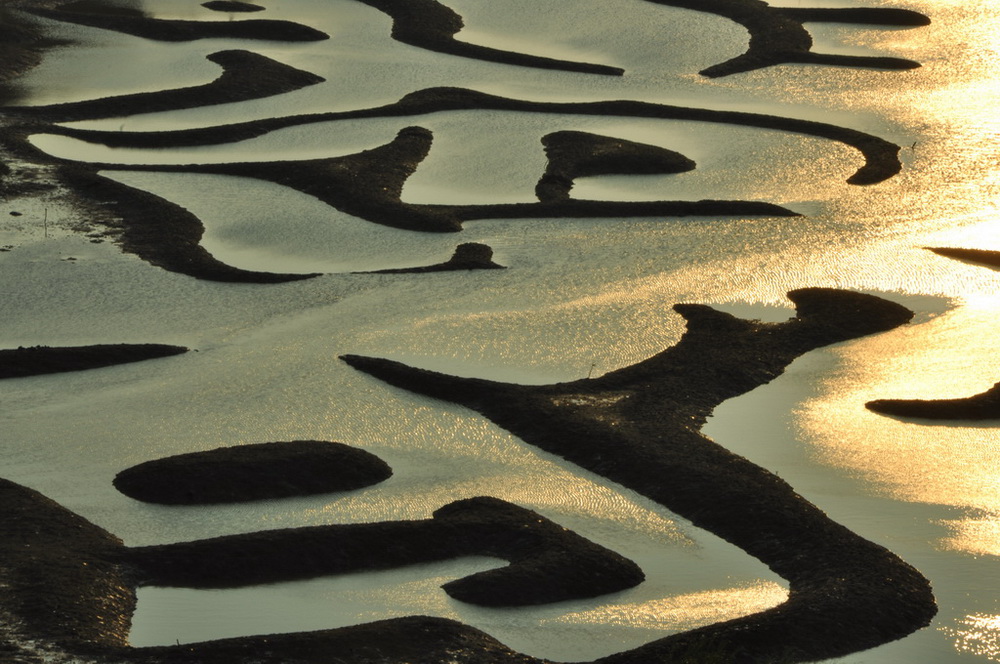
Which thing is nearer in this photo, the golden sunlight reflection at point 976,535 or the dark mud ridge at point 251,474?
the golden sunlight reflection at point 976,535

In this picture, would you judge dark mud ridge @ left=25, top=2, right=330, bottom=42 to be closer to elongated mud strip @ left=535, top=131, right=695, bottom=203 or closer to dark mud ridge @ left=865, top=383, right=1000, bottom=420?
elongated mud strip @ left=535, top=131, right=695, bottom=203

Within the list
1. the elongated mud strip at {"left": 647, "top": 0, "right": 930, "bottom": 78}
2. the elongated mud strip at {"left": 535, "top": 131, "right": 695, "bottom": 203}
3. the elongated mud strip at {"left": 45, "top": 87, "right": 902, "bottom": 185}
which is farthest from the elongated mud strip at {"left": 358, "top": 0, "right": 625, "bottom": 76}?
the elongated mud strip at {"left": 535, "top": 131, "right": 695, "bottom": 203}

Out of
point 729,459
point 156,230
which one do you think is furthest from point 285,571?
point 156,230

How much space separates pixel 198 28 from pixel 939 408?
27356 millimetres

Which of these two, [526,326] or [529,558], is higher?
[526,326]

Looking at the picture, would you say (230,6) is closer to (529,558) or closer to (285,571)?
(285,571)

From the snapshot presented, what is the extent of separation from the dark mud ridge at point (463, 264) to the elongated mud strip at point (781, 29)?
15.4 meters

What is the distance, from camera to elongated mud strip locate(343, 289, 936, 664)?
42.7 feet

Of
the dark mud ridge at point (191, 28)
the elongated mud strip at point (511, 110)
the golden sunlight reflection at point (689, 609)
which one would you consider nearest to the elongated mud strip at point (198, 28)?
the dark mud ridge at point (191, 28)

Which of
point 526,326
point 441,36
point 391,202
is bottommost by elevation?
point 526,326

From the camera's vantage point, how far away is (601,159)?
2936cm

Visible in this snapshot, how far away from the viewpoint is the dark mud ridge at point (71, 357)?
18797 mm

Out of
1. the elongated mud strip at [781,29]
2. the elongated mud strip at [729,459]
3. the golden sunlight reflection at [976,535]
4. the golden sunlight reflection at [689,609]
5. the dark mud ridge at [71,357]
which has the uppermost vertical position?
the elongated mud strip at [781,29]

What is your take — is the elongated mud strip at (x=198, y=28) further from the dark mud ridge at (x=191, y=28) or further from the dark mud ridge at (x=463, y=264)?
the dark mud ridge at (x=463, y=264)
